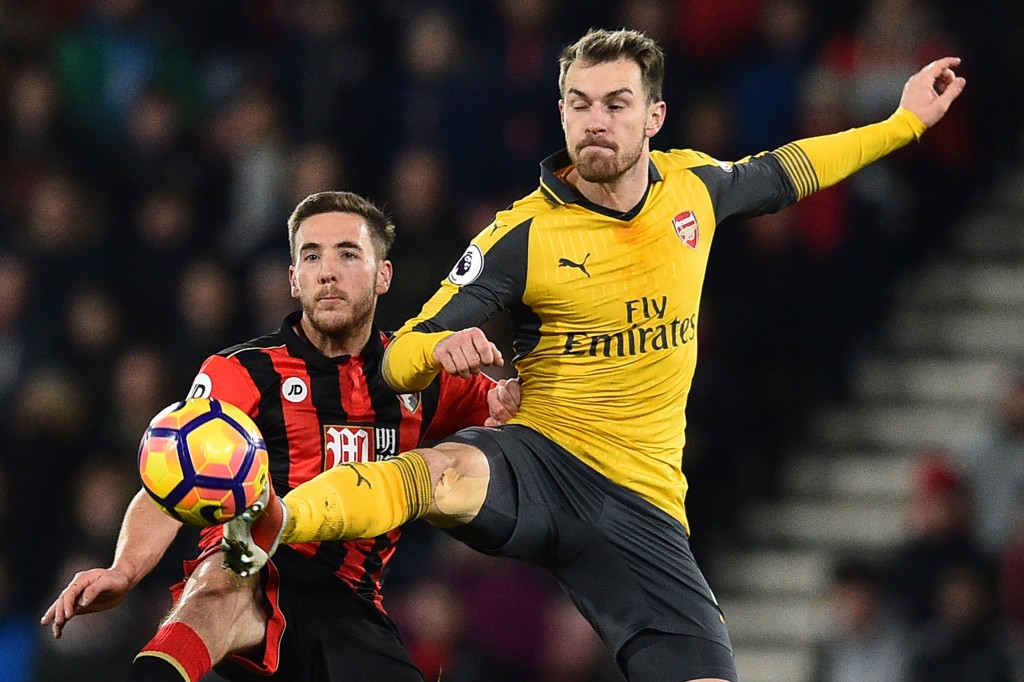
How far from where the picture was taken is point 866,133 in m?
5.21

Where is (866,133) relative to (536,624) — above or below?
above

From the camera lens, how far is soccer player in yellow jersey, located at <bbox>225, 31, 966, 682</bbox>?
464cm

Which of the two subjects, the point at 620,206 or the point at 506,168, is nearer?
the point at 620,206

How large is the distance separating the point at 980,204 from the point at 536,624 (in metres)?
3.19

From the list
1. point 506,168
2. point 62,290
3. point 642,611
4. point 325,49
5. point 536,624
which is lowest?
point 536,624

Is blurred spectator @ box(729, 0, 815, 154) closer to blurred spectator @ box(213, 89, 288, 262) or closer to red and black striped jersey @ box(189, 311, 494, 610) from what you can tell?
blurred spectator @ box(213, 89, 288, 262)

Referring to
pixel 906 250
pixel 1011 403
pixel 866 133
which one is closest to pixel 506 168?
pixel 906 250

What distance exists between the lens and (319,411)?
4.91 m

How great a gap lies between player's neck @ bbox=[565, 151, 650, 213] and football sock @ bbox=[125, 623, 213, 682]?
1585 mm

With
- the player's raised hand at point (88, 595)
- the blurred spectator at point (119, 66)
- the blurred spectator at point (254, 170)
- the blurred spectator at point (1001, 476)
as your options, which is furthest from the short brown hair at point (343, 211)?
the blurred spectator at point (119, 66)

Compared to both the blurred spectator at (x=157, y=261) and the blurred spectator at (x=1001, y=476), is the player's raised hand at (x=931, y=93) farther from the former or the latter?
the blurred spectator at (x=157, y=261)

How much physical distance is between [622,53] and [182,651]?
6.47 feet

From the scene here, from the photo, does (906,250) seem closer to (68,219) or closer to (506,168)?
(506,168)

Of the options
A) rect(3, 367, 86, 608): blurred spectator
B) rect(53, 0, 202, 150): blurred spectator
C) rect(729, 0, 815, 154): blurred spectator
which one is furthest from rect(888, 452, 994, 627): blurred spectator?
rect(53, 0, 202, 150): blurred spectator
